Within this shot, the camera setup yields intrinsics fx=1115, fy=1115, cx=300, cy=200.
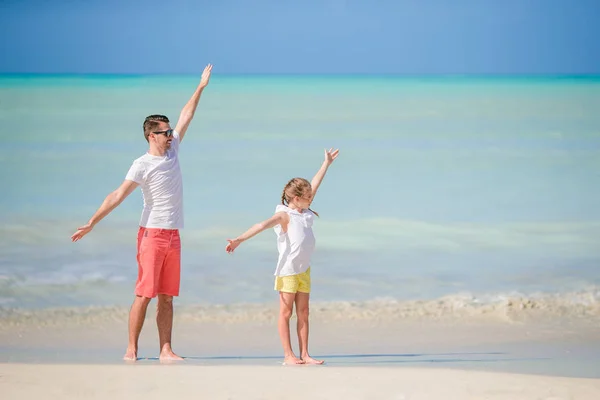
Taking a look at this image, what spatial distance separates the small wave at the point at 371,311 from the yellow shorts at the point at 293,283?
1.16m

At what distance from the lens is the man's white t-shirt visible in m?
4.85

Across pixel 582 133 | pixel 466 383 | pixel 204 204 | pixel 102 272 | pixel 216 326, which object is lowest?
pixel 466 383

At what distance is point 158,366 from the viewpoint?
4445 millimetres

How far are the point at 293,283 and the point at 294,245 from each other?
168 millimetres

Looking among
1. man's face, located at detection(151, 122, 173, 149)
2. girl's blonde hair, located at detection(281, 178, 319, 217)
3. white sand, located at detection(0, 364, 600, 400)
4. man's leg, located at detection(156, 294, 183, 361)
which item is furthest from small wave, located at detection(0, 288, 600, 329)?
white sand, located at detection(0, 364, 600, 400)

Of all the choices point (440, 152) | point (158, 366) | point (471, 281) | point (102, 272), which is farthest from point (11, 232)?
point (440, 152)

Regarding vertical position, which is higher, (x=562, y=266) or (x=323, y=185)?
(x=323, y=185)

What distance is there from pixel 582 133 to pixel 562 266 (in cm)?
1122

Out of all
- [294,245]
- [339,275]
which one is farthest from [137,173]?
[339,275]

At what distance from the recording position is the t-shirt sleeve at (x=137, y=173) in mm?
4809

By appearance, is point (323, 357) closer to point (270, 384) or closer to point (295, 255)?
point (295, 255)

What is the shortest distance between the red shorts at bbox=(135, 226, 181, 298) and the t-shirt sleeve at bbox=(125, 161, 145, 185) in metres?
0.23

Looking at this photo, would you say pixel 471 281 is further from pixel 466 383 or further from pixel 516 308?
pixel 466 383

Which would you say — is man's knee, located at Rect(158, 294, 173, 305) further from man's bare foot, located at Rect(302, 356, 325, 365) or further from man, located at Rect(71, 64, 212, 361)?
man's bare foot, located at Rect(302, 356, 325, 365)
